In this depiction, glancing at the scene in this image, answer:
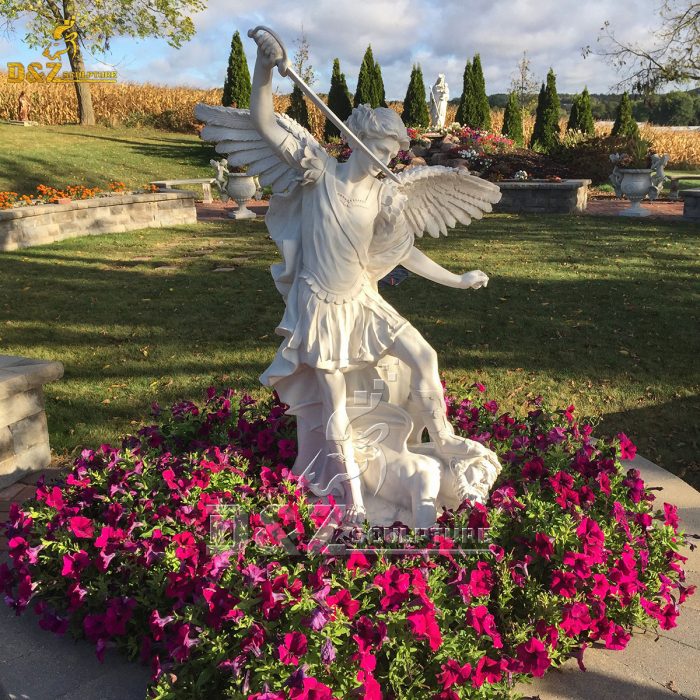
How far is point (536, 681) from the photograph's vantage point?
241 cm

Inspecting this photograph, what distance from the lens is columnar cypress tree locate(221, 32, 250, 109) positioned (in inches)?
Answer: 961

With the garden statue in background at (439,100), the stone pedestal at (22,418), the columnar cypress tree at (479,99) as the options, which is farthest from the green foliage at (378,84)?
the stone pedestal at (22,418)

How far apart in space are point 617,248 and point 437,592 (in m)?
9.92

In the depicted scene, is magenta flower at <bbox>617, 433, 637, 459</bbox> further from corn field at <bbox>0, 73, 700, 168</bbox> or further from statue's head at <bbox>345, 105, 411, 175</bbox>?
corn field at <bbox>0, 73, 700, 168</bbox>

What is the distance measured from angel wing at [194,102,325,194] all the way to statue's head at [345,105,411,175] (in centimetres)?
22

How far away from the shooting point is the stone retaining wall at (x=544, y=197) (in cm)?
1501

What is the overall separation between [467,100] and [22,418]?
25151 millimetres

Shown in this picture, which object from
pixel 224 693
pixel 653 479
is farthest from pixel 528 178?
pixel 224 693

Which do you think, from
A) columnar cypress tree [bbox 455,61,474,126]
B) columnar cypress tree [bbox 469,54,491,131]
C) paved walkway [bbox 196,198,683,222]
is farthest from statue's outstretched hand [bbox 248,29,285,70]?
columnar cypress tree [bbox 455,61,474,126]

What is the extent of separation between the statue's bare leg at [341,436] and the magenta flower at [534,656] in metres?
0.86

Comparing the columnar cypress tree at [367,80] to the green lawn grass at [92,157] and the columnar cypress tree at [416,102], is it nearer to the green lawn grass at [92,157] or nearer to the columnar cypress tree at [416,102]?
the columnar cypress tree at [416,102]

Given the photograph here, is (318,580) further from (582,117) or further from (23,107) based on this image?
(23,107)

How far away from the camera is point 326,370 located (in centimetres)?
280

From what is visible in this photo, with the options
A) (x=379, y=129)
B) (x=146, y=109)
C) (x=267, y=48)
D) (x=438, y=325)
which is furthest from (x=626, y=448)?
(x=146, y=109)
